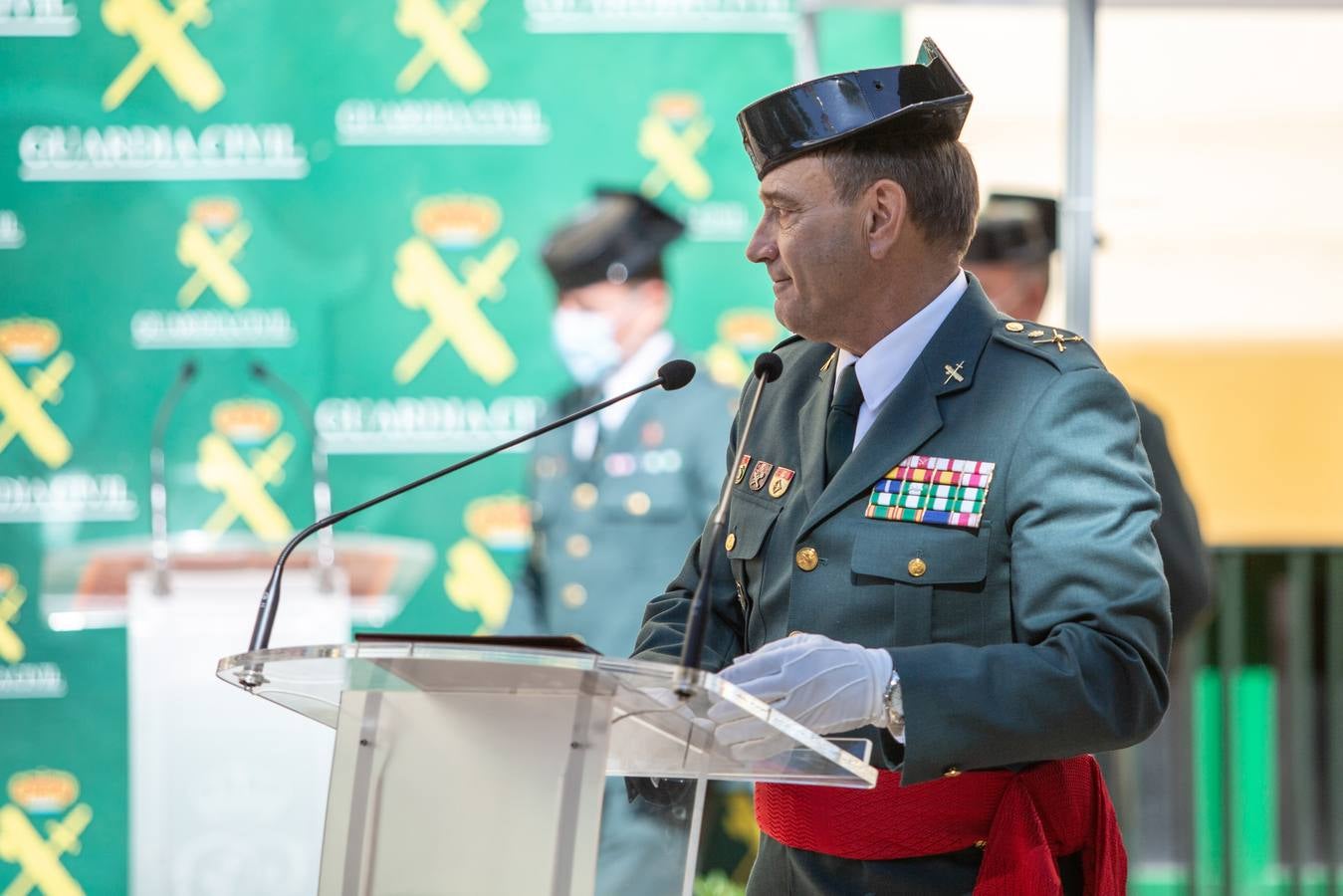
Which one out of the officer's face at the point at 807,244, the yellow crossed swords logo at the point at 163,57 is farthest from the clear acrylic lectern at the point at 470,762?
the yellow crossed swords logo at the point at 163,57

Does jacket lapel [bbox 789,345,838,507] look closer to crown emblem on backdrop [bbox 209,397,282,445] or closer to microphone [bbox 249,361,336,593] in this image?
microphone [bbox 249,361,336,593]

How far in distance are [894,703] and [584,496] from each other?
9.29ft

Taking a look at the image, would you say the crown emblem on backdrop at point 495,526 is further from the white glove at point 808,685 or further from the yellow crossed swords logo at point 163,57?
the white glove at point 808,685

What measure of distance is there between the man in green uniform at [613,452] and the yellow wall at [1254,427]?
1.13 meters

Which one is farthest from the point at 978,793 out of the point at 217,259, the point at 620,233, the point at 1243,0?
the point at 217,259

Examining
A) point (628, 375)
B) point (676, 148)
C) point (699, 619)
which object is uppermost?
point (676, 148)

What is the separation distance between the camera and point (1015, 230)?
3.46 meters

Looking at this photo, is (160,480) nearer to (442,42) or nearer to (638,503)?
(638,503)

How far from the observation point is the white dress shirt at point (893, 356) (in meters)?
1.65

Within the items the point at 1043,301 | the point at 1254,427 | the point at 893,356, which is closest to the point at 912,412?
the point at 893,356

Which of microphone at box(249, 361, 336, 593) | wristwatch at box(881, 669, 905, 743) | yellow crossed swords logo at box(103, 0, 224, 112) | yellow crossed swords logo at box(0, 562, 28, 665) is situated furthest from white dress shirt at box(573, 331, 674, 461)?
wristwatch at box(881, 669, 905, 743)

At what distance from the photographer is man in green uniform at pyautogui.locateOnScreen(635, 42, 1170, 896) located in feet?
4.47

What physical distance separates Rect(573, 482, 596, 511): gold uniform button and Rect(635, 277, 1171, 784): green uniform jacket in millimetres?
2418

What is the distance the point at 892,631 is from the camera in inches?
60.0
